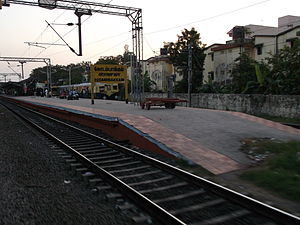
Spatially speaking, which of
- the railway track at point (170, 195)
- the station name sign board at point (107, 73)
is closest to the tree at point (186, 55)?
the station name sign board at point (107, 73)

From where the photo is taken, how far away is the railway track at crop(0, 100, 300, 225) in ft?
13.0

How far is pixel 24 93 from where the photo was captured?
209 ft

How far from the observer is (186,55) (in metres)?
39.2

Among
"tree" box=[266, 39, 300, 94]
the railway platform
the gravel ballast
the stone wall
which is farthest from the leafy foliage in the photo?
the gravel ballast

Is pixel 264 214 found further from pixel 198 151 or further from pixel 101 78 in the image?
pixel 101 78

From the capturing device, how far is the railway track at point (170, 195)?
3973 millimetres

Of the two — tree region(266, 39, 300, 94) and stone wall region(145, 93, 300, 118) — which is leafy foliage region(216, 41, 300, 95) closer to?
tree region(266, 39, 300, 94)

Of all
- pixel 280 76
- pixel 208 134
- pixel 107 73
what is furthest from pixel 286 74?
pixel 208 134

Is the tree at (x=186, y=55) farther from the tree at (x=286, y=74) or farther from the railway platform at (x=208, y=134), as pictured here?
the railway platform at (x=208, y=134)

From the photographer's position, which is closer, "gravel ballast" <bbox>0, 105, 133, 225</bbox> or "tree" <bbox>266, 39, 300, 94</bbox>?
"gravel ballast" <bbox>0, 105, 133, 225</bbox>

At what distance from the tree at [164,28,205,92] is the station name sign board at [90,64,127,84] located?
1740 centimetres

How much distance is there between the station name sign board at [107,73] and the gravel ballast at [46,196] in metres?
13.5

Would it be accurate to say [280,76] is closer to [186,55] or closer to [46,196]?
[186,55]

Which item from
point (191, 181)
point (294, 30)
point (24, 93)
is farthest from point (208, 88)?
point (24, 93)
